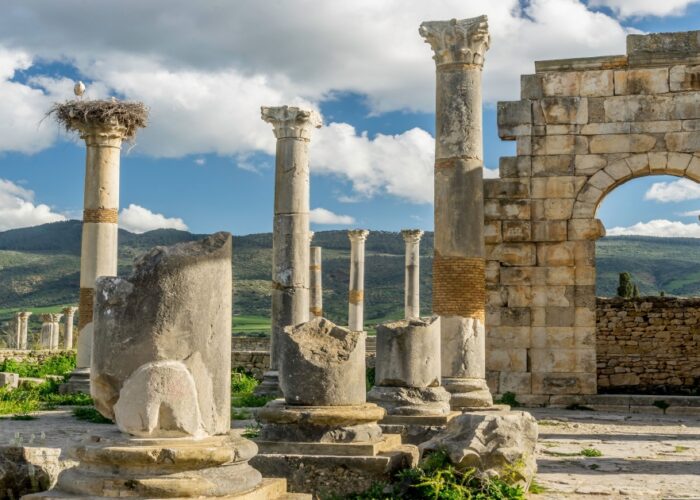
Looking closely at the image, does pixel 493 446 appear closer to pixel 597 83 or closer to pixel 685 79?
pixel 597 83

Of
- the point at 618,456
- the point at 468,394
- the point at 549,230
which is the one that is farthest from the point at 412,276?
the point at 618,456

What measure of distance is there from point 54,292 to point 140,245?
17050 millimetres

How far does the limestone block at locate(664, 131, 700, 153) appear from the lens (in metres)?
16.6

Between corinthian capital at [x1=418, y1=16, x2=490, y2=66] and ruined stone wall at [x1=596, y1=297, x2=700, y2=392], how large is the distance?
8.38 m

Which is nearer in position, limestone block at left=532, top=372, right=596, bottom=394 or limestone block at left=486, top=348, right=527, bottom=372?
limestone block at left=532, top=372, right=596, bottom=394

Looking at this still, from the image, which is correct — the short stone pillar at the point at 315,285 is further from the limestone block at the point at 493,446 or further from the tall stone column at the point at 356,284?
the limestone block at the point at 493,446

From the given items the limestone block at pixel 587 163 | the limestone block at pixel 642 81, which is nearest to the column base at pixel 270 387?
the limestone block at pixel 587 163

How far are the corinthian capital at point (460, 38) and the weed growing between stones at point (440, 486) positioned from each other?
7917mm

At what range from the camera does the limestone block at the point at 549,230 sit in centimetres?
1691

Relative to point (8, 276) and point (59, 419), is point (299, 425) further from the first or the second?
point (8, 276)

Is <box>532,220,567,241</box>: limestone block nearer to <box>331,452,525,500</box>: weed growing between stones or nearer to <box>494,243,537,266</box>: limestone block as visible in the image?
<box>494,243,537,266</box>: limestone block

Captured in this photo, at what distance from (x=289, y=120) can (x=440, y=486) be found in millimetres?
11091

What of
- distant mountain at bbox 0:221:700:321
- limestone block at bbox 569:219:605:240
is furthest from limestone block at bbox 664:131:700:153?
distant mountain at bbox 0:221:700:321

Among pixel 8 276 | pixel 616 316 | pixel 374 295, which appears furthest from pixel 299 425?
pixel 8 276
